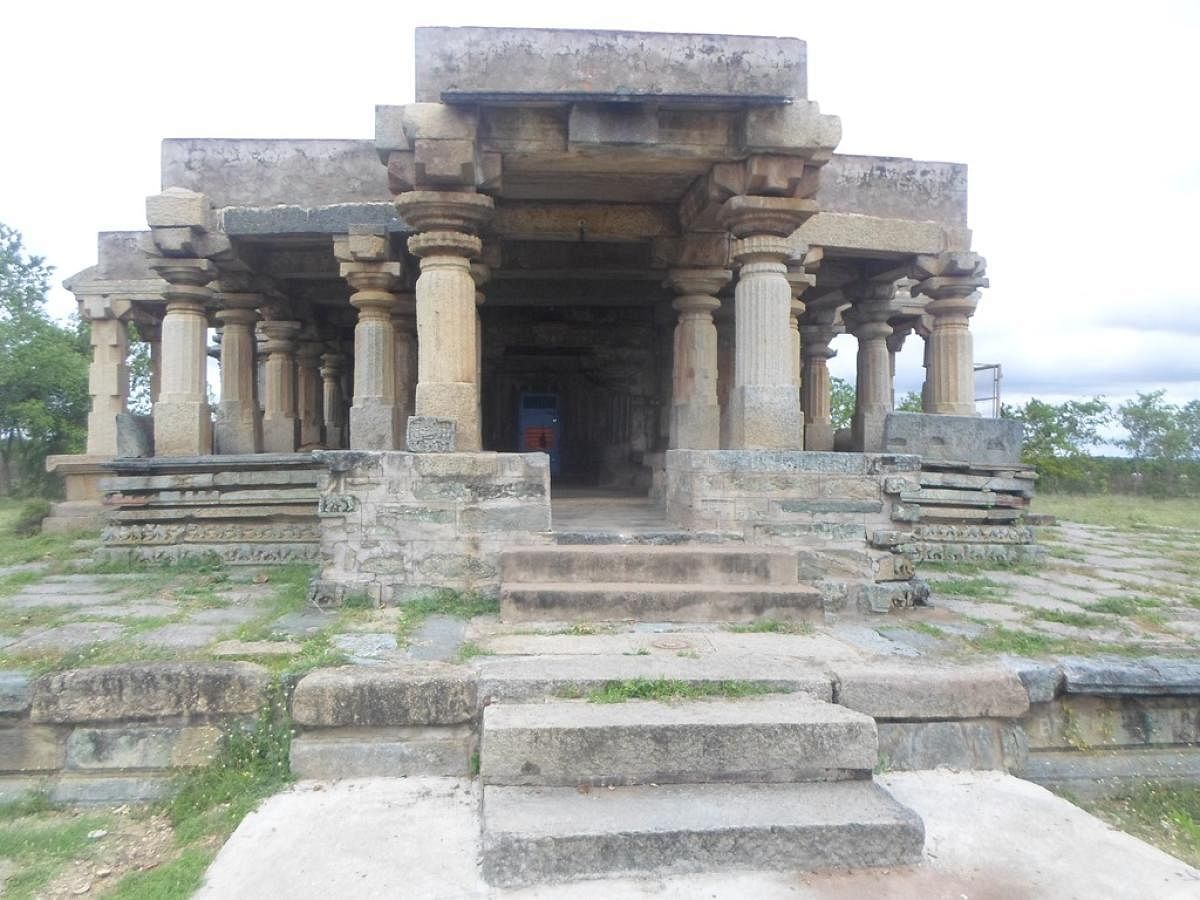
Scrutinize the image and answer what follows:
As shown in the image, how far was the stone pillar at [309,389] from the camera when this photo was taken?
37.9ft

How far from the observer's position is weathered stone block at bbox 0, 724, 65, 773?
136 inches

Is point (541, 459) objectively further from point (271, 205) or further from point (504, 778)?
point (271, 205)

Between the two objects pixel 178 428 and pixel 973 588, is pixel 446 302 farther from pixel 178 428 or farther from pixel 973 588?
pixel 973 588

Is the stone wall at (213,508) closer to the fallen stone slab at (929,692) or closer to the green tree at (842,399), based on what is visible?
the fallen stone slab at (929,692)

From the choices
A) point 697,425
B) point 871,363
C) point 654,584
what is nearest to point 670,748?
point 654,584

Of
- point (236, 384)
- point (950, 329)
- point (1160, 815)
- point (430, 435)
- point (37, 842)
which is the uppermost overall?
point (950, 329)

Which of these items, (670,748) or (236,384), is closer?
(670,748)

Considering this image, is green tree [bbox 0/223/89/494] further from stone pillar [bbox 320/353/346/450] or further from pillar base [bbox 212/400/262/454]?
pillar base [bbox 212/400/262/454]

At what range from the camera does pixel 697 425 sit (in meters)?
7.87

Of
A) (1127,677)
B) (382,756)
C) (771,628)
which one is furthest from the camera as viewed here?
(771,628)

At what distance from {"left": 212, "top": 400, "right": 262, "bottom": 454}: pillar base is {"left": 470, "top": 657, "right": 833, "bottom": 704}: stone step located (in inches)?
242

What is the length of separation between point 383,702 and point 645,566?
6.37 ft

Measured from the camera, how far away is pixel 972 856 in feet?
8.88

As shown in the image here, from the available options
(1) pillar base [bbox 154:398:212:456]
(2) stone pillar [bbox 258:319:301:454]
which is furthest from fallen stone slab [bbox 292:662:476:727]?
(2) stone pillar [bbox 258:319:301:454]
